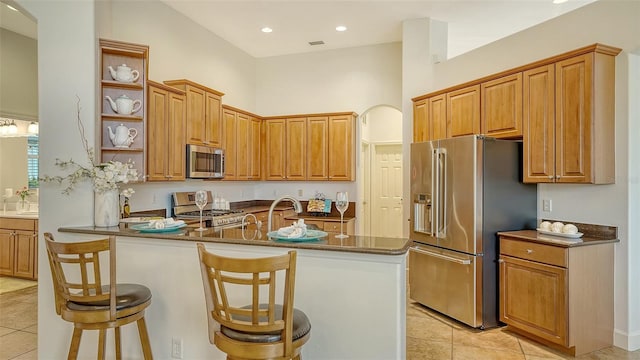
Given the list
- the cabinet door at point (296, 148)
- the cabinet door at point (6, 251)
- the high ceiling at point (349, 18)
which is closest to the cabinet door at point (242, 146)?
the cabinet door at point (296, 148)

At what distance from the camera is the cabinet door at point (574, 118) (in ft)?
10.0

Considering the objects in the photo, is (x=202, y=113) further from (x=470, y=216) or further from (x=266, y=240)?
(x=470, y=216)

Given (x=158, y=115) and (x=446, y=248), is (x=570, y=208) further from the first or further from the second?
(x=158, y=115)

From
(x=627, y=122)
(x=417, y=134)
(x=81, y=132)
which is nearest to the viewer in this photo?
(x=81, y=132)

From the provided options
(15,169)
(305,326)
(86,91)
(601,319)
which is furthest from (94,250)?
(15,169)

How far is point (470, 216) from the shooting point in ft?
11.4

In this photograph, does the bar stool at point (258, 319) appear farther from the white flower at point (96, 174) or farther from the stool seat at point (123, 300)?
the white flower at point (96, 174)

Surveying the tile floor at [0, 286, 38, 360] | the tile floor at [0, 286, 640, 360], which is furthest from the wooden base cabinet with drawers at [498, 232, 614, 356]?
the tile floor at [0, 286, 38, 360]

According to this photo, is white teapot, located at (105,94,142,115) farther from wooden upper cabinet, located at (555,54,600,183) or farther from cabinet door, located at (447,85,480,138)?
wooden upper cabinet, located at (555,54,600,183)

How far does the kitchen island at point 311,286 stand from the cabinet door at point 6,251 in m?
3.57

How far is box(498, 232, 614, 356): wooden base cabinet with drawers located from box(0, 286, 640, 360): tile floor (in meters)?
0.13

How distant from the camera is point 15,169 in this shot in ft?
19.7

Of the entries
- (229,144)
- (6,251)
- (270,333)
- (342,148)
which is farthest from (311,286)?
(6,251)

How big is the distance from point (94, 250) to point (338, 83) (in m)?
Result: 4.91
